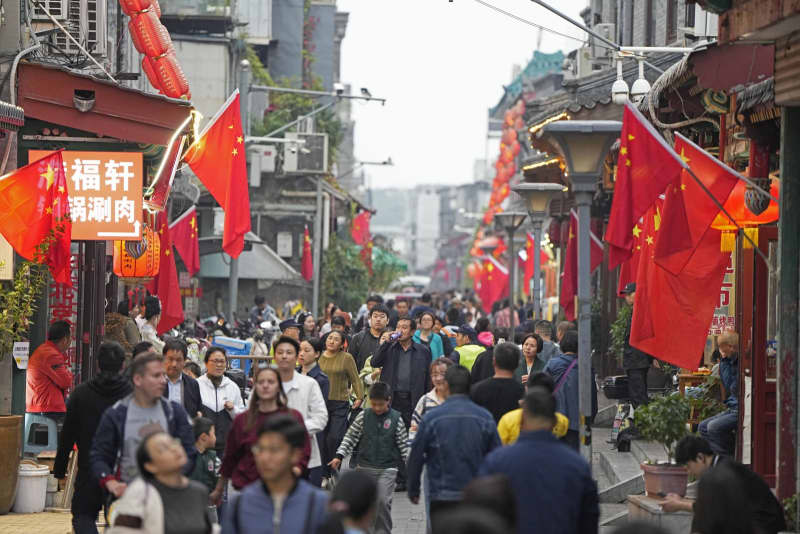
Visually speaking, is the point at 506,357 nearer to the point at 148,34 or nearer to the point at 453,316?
the point at 148,34

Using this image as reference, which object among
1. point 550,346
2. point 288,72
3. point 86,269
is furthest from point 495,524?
point 288,72

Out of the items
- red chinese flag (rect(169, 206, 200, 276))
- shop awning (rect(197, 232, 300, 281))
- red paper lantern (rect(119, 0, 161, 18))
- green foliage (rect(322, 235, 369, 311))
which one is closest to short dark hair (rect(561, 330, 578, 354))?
red paper lantern (rect(119, 0, 161, 18))

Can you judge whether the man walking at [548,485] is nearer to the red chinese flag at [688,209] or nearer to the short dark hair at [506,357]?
the short dark hair at [506,357]

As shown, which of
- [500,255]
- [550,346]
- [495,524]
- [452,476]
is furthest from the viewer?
[500,255]

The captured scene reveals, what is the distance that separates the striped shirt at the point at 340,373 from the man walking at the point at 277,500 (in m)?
7.65

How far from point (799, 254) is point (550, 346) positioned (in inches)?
242

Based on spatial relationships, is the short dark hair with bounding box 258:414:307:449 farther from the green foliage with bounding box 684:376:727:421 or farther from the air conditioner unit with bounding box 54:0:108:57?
the air conditioner unit with bounding box 54:0:108:57

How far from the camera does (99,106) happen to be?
17.1 m

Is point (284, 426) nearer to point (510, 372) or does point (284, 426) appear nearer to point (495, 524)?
point (495, 524)

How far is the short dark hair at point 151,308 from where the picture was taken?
1980 centimetres

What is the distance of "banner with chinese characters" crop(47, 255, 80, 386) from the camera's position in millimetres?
18250

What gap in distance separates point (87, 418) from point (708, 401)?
6.67 m

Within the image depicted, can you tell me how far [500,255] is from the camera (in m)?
55.6

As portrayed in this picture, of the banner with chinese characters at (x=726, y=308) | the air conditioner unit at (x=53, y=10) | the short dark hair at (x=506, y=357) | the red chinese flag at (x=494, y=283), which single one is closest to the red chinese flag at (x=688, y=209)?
the short dark hair at (x=506, y=357)
